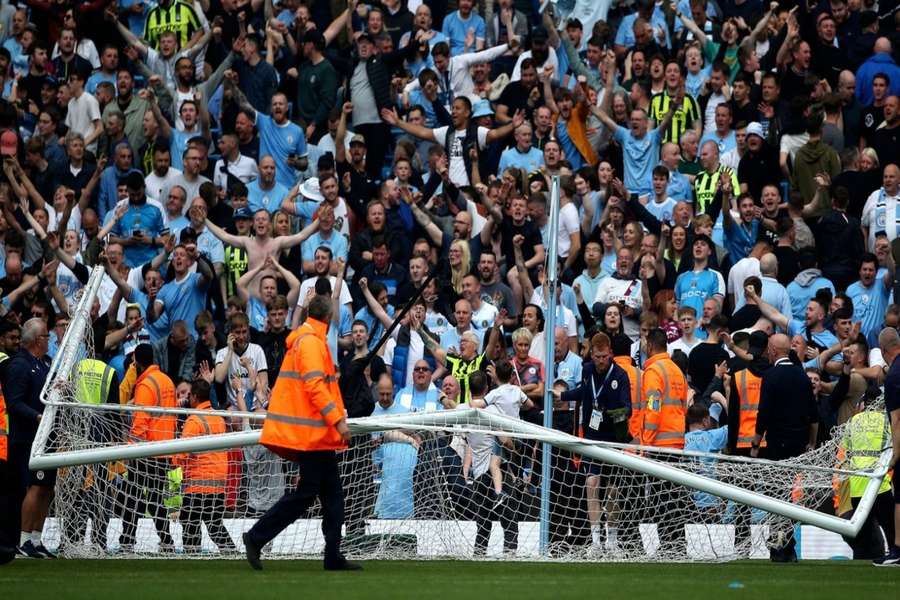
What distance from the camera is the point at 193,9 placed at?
2431 cm

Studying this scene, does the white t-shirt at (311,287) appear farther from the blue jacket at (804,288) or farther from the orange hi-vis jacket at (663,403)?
the blue jacket at (804,288)

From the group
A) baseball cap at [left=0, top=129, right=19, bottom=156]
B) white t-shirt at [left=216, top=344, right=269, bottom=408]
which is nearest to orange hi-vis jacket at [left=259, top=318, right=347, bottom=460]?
white t-shirt at [left=216, top=344, right=269, bottom=408]

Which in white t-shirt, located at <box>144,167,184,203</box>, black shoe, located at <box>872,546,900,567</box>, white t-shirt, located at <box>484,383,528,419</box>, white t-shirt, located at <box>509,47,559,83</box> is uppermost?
white t-shirt, located at <box>509,47,559,83</box>

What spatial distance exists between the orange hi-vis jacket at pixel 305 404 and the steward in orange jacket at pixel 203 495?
2.36m

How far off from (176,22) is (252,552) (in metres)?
13.4

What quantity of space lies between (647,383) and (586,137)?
6694 millimetres

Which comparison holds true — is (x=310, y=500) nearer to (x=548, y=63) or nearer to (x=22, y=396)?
(x=22, y=396)

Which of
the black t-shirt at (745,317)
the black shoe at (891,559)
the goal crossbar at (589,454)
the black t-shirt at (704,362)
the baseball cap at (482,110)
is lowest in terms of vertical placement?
the black shoe at (891,559)

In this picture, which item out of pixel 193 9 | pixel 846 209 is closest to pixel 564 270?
pixel 846 209

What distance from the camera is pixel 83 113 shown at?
2322 cm

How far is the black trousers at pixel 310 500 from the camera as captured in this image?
488 inches

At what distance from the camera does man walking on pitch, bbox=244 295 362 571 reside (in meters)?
12.3

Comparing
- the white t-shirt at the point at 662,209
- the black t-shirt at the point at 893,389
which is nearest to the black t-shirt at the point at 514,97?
the white t-shirt at the point at 662,209

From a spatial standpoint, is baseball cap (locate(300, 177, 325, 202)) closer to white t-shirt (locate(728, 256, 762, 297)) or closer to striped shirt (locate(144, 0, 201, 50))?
striped shirt (locate(144, 0, 201, 50))
